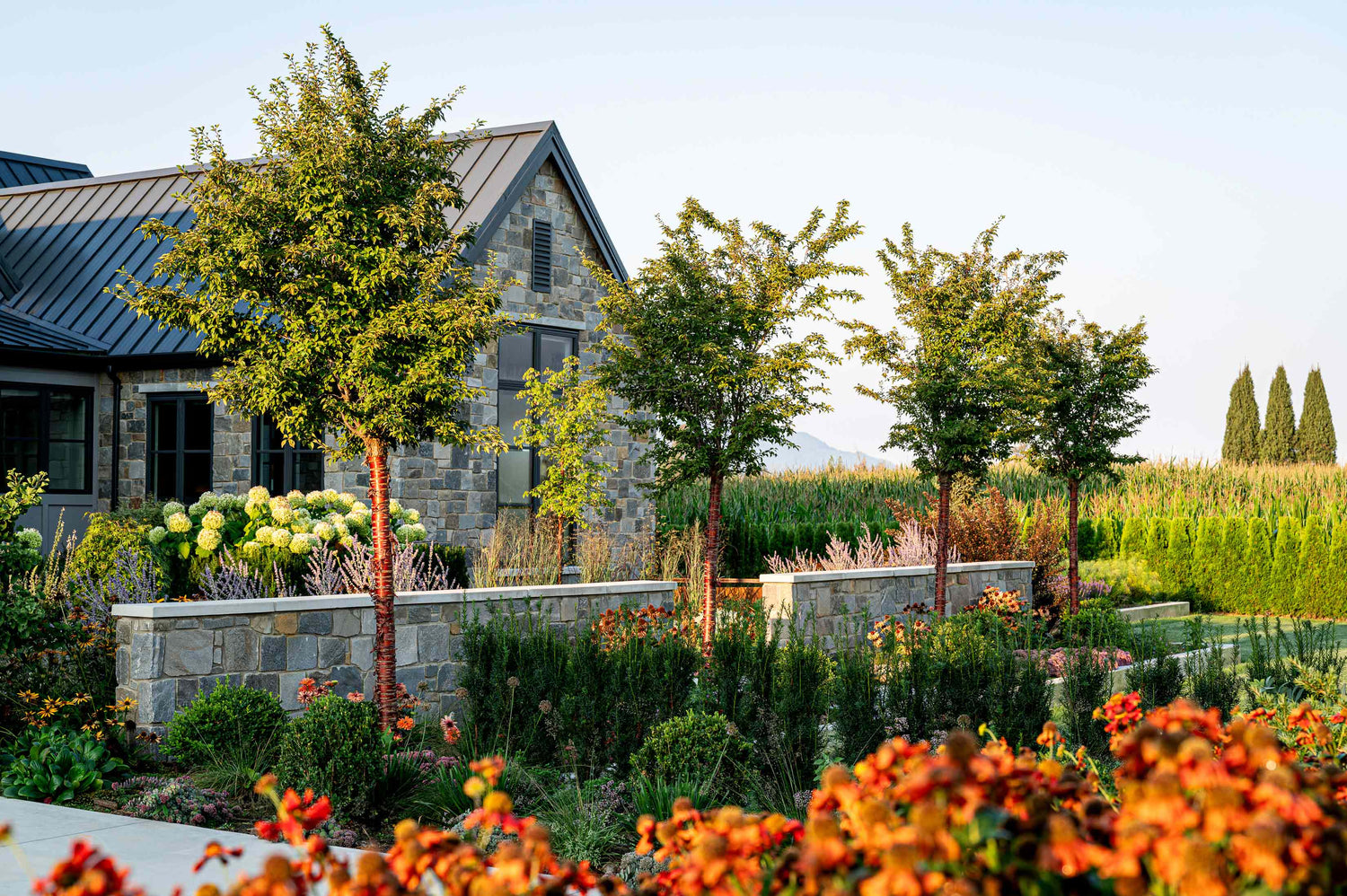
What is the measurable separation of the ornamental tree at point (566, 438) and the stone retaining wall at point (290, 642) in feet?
12.7

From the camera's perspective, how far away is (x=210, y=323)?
725cm

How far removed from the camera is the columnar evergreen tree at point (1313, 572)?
17.7m

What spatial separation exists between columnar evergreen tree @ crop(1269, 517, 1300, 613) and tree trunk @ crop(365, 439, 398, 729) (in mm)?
15313

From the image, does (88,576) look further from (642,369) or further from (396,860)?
(396,860)

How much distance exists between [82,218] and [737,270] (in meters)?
11.1

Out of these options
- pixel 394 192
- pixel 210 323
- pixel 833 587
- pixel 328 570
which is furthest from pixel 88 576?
pixel 833 587

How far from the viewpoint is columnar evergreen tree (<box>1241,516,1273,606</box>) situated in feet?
59.6

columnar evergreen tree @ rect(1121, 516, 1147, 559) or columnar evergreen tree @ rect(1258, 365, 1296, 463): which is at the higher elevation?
columnar evergreen tree @ rect(1258, 365, 1296, 463)

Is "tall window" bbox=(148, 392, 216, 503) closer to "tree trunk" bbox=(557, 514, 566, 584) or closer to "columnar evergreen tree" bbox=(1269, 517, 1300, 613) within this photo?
"tree trunk" bbox=(557, 514, 566, 584)

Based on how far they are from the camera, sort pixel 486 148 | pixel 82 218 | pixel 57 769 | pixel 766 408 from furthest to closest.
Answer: pixel 82 218, pixel 486 148, pixel 766 408, pixel 57 769

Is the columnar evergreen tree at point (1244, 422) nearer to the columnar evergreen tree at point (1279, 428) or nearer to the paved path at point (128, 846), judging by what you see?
the columnar evergreen tree at point (1279, 428)

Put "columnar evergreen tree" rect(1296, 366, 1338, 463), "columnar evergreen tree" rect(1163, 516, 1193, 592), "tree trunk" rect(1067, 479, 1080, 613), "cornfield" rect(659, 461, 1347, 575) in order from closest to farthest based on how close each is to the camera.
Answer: "tree trunk" rect(1067, 479, 1080, 613) < "cornfield" rect(659, 461, 1347, 575) < "columnar evergreen tree" rect(1163, 516, 1193, 592) < "columnar evergreen tree" rect(1296, 366, 1338, 463)

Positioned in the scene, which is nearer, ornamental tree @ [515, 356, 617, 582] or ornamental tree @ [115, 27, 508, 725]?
ornamental tree @ [115, 27, 508, 725]

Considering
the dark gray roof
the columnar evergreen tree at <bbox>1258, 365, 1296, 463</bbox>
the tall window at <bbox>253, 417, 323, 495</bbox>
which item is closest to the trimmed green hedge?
the tall window at <bbox>253, 417, 323, 495</bbox>
